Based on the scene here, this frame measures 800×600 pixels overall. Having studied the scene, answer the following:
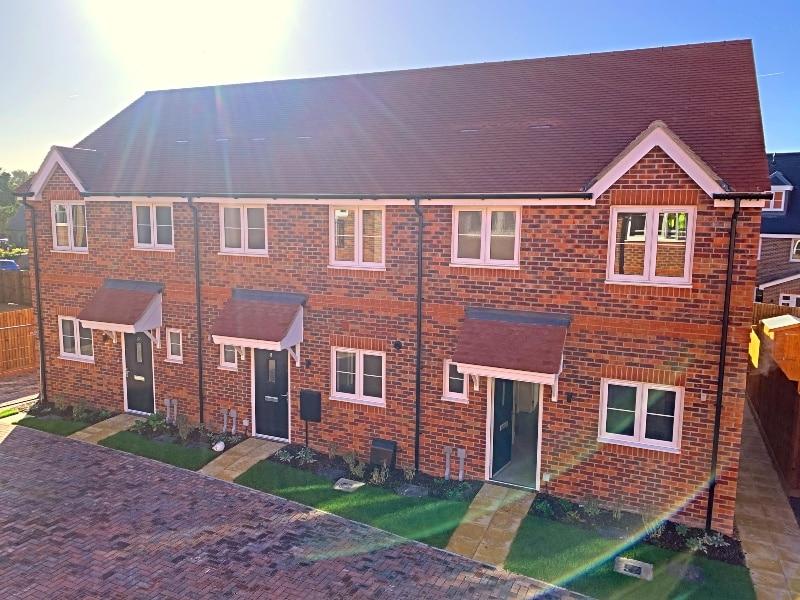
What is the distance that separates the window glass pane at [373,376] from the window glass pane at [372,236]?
219 cm

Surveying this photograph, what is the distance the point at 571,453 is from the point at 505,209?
4.89 metres

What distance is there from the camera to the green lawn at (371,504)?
→ 1003 centimetres

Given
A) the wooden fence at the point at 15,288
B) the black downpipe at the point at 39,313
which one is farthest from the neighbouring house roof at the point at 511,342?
the wooden fence at the point at 15,288

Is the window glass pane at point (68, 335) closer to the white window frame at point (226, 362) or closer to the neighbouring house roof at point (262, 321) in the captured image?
the white window frame at point (226, 362)

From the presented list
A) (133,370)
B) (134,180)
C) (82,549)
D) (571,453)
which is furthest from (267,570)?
(134,180)

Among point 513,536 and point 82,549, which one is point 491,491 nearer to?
point 513,536

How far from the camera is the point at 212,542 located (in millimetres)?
9594

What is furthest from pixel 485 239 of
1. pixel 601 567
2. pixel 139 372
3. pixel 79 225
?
pixel 79 225

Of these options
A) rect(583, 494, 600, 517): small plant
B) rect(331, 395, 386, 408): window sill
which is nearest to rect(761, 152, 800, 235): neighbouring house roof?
rect(583, 494, 600, 517): small plant

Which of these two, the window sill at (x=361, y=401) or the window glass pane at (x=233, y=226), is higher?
the window glass pane at (x=233, y=226)

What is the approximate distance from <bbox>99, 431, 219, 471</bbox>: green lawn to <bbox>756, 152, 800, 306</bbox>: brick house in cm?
2827

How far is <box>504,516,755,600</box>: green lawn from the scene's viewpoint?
8359 millimetres

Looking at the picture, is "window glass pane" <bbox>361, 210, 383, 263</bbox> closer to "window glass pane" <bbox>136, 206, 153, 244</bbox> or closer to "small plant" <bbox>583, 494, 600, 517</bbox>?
"window glass pane" <bbox>136, 206, 153, 244</bbox>

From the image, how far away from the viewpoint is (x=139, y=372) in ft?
51.0
